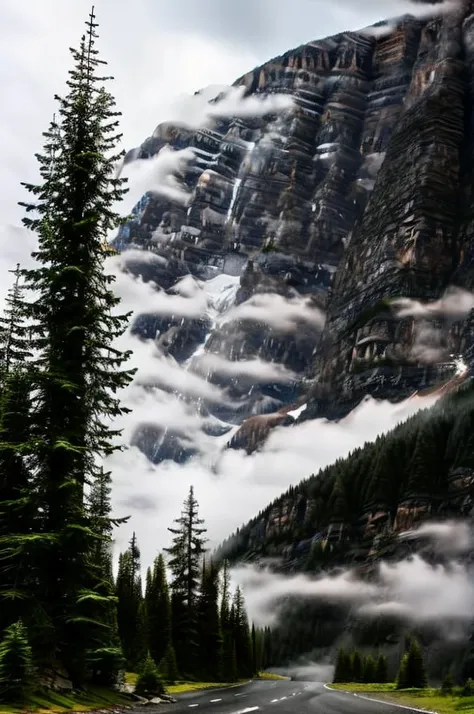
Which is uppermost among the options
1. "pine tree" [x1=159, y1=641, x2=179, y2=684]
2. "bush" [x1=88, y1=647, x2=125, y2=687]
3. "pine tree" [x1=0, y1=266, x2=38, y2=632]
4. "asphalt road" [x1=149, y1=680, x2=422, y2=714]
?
"pine tree" [x1=0, y1=266, x2=38, y2=632]

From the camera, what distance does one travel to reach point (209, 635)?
295 ft

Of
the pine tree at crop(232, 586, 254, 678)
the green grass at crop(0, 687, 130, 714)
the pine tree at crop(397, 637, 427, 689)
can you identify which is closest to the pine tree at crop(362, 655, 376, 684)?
the pine tree at crop(232, 586, 254, 678)

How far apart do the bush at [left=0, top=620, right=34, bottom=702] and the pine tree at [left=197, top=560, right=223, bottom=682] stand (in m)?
64.3

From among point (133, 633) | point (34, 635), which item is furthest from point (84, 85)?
point (133, 633)

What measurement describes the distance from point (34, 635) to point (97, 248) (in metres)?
15.6

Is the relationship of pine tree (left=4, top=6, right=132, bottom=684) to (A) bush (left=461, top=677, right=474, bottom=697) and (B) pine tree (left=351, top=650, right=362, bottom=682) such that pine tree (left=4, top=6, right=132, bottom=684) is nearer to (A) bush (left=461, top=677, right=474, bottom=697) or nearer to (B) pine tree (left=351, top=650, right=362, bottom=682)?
(A) bush (left=461, top=677, right=474, bottom=697)

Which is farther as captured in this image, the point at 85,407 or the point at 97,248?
the point at 97,248

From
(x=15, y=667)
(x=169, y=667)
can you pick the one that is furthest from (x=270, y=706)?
(x=169, y=667)

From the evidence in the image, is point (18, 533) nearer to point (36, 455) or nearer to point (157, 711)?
point (36, 455)

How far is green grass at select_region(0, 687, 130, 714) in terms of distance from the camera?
2338 cm

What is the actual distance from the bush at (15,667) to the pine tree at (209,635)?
64265 millimetres

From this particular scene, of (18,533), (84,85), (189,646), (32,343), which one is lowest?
(189,646)

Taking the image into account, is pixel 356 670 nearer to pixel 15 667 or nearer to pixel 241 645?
pixel 241 645

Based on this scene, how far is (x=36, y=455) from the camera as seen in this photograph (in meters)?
31.4
